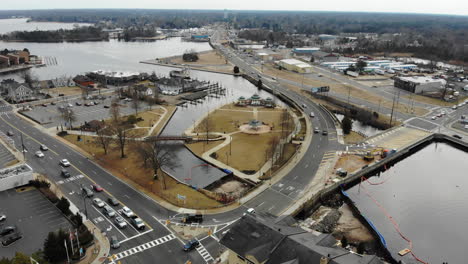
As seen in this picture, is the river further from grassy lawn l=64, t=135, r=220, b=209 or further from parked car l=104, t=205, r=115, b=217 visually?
parked car l=104, t=205, r=115, b=217

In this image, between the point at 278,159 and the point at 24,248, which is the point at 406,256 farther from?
the point at 24,248

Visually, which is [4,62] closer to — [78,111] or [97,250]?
[78,111]

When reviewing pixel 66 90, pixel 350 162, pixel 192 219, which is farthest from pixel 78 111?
pixel 350 162

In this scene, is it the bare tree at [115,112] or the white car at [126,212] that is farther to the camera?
the bare tree at [115,112]

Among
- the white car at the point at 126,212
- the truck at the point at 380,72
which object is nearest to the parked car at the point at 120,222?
the white car at the point at 126,212

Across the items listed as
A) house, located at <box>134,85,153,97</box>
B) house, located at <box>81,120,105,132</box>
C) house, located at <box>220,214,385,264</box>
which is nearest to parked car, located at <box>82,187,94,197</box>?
house, located at <box>220,214,385,264</box>

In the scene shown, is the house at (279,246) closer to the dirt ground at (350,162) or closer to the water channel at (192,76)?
the water channel at (192,76)
